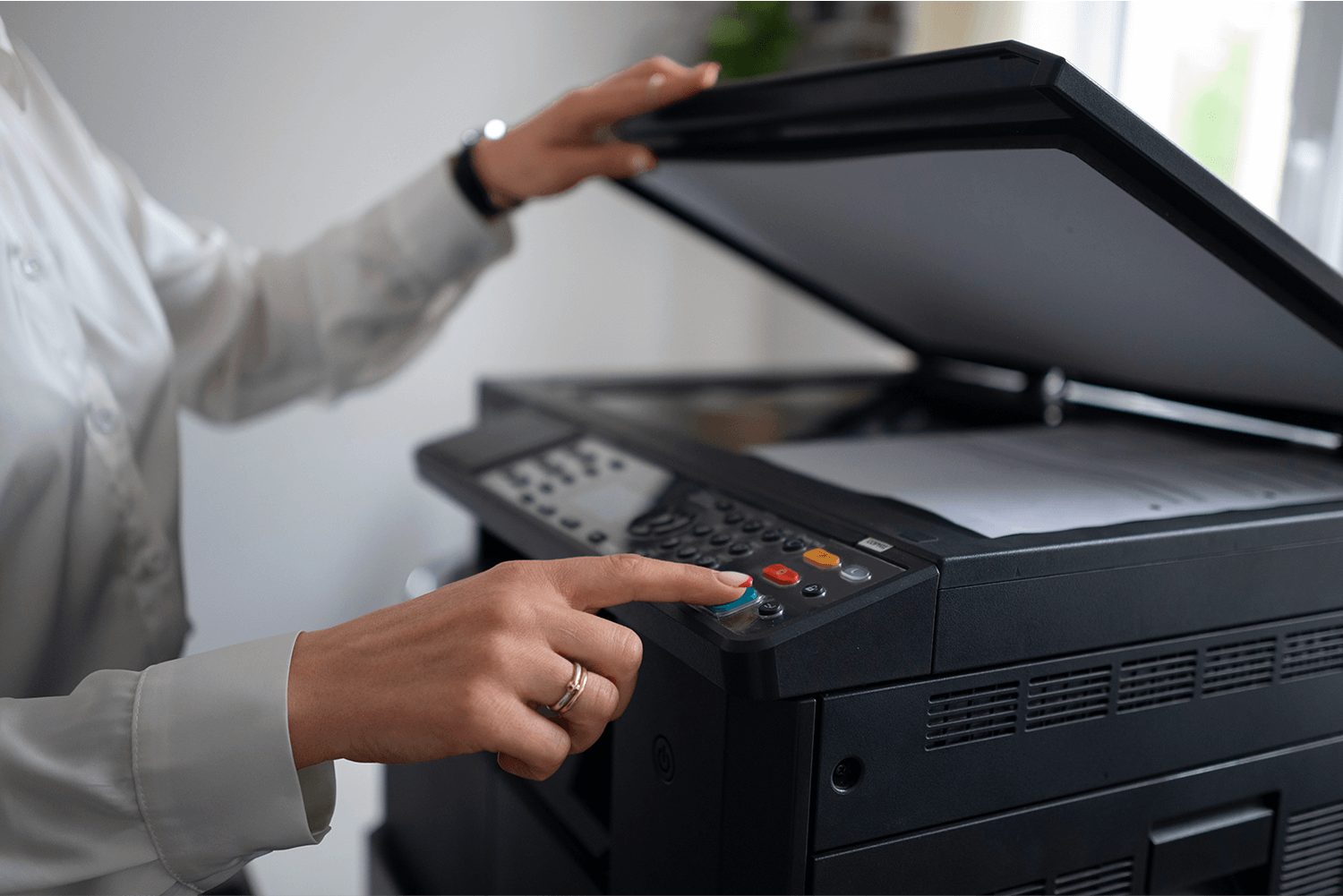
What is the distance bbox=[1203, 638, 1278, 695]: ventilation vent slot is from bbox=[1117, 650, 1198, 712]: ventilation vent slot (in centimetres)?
1

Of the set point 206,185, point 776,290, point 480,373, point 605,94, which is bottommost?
point 480,373

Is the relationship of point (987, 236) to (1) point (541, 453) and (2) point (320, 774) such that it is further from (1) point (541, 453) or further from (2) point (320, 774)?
(2) point (320, 774)

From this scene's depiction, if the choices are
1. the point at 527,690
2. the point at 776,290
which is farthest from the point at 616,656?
the point at 776,290

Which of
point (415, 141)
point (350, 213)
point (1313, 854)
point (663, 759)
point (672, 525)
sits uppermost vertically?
point (415, 141)

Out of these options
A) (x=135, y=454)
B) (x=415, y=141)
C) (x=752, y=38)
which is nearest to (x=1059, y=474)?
(x=752, y=38)

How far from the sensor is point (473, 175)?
0.97 m

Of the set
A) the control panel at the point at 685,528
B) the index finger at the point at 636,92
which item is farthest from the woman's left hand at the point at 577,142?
the control panel at the point at 685,528

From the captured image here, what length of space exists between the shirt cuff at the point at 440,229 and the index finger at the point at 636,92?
19 centimetres

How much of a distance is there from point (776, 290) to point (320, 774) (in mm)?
1839

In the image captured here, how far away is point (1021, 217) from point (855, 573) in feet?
1.02

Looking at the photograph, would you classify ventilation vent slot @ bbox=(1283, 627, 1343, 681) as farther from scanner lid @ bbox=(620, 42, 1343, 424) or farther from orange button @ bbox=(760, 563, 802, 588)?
orange button @ bbox=(760, 563, 802, 588)

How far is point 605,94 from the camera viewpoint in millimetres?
827

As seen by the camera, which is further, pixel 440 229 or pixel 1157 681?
pixel 440 229

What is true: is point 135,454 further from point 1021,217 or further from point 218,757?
point 1021,217
